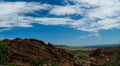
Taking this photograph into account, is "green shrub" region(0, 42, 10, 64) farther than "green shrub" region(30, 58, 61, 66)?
No

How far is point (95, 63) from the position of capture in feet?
404

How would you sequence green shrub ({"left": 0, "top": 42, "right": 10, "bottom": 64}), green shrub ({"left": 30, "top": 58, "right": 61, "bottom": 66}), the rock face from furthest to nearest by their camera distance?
the rock face, green shrub ({"left": 30, "top": 58, "right": 61, "bottom": 66}), green shrub ({"left": 0, "top": 42, "right": 10, "bottom": 64})

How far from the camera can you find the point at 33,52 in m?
108

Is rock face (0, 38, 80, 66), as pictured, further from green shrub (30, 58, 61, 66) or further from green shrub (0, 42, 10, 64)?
green shrub (30, 58, 61, 66)

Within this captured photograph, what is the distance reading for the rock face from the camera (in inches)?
3981

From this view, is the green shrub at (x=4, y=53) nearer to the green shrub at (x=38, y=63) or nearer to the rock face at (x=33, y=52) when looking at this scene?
the rock face at (x=33, y=52)

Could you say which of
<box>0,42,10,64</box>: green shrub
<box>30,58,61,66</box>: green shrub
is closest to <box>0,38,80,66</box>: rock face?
<box>0,42,10,64</box>: green shrub

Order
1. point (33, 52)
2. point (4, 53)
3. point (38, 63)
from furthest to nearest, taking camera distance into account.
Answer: point (33, 52)
point (4, 53)
point (38, 63)

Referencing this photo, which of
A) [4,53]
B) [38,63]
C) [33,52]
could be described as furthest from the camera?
[33,52]

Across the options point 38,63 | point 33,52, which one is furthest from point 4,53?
point 33,52

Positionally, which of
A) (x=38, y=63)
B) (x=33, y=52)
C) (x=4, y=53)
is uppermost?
(x=4, y=53)

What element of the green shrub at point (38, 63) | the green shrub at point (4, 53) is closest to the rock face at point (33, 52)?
the green shrub at point (4, 53)

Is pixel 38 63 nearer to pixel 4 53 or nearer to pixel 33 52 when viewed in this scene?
pixel 33 52

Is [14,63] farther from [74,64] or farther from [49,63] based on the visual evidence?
[74,64]
